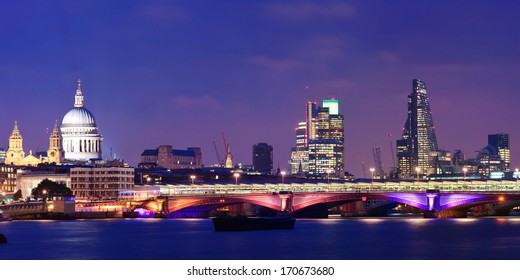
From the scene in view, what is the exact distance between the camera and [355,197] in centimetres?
15900

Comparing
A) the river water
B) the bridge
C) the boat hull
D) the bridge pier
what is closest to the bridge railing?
the bridge

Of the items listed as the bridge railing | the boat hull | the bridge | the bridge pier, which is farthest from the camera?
the bridge pier

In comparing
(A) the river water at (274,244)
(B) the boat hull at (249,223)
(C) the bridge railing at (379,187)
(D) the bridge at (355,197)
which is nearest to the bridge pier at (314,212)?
(D) the bridge at (355,197)

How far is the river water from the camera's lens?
8481 centimetres

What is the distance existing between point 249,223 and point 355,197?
3434 centimetres

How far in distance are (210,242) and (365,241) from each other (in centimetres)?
1276

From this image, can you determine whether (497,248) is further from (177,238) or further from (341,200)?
(341,200)

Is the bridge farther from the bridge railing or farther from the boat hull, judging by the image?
the boat hull

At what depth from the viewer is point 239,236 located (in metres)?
111

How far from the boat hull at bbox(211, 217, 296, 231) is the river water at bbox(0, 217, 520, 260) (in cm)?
178

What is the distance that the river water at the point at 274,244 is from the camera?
84.8 m

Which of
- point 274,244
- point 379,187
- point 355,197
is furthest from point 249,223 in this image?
point 379,187

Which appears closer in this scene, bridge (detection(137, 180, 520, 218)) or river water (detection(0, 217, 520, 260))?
river water (detection(0, 217, 520, 260))
